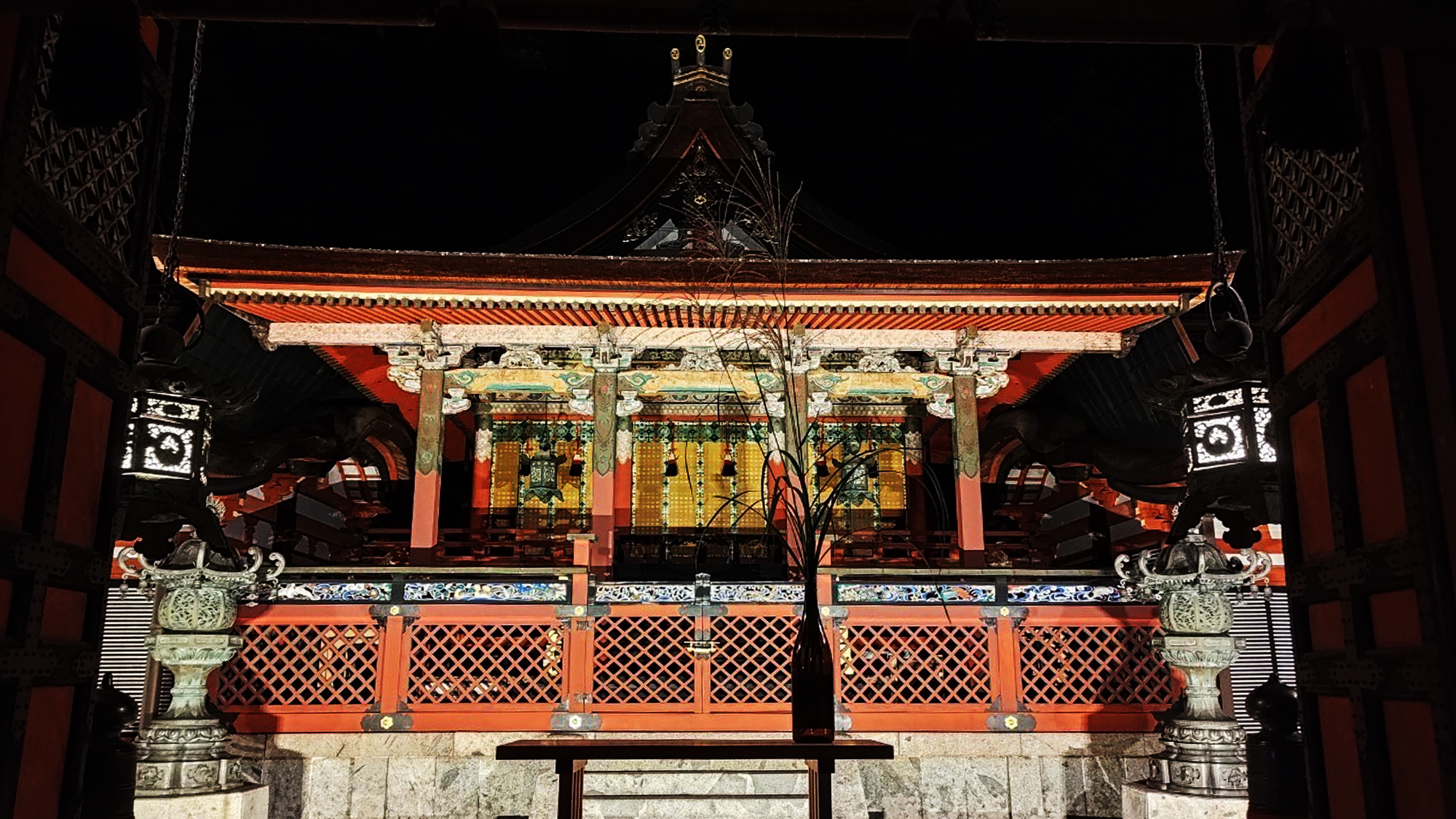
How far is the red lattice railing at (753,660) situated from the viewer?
8.83 m

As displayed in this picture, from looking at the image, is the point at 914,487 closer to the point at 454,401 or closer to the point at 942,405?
the point at 942,405

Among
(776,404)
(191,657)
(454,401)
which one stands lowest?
(191,657)

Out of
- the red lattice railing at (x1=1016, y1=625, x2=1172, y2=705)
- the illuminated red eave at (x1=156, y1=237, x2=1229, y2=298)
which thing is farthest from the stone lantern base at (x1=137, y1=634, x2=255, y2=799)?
the red lattice railing at (x1=1016, y1=625, x2=1172, y2=705)

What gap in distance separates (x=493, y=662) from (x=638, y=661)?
4.00ft

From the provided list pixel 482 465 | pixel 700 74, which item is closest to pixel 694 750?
pixel 482 465

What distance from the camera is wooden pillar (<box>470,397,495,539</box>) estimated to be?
13156 mm

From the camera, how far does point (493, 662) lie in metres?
8.87

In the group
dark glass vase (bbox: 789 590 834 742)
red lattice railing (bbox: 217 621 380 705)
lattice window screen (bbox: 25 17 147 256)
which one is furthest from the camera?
red lattice railing (bbox: 217 621 380 705)

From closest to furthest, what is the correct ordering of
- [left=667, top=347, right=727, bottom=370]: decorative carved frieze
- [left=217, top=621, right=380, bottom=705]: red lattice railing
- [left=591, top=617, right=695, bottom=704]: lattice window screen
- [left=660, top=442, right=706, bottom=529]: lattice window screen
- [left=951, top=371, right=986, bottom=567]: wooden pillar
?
[left=217, top=621, right=380, bottom=705]: red lattice railing < [left=591, top=617, right=695, bottom=704]: lattice window screen < [left=951, top=371, right=986, bottom=567]: wooden pillar < [left=667, top=347, right=727, bottom=370]: decorative carved frieze < [left=660, top=442, right=706, bottom=529]: lattice window screen

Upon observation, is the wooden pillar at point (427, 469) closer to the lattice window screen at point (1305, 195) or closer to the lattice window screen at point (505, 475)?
the lattice window screen at point (505, 475)

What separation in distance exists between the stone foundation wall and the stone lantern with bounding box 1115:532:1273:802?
2.89 feet

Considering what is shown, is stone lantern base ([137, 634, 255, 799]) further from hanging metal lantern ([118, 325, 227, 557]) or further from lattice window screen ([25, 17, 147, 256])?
lattice window screen ([25, 17, 147, 256])

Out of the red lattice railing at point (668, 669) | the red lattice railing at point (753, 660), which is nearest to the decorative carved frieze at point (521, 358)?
the red lattice railing at point (668, 669)

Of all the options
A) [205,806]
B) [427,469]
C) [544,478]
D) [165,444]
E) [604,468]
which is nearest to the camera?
[165,444]
